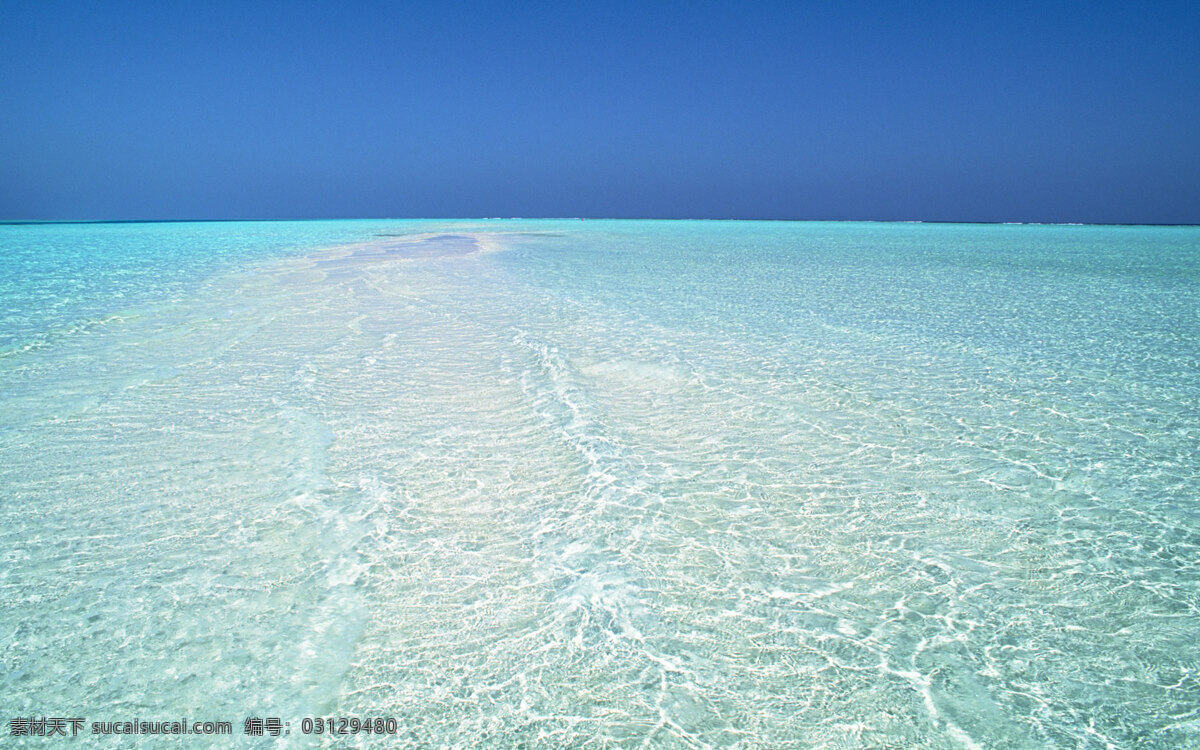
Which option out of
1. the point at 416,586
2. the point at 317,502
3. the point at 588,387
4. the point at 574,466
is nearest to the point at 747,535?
the point at 574,466

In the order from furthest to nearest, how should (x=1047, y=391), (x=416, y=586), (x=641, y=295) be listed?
(x=641, y=295) → (x=1047, y=391) → (x=416, y=586)

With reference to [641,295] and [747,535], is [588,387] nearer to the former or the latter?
[747,535]

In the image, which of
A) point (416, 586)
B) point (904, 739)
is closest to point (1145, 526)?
point (904, 739)

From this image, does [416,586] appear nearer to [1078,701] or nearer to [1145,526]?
[1078,701]

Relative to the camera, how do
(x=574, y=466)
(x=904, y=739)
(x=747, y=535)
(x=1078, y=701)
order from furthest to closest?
(x=574, y=466), (x=747, y=535), (x=1078, y=701), (x=904, y=739)

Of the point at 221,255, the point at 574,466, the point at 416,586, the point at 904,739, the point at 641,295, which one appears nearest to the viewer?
the point at 904,739

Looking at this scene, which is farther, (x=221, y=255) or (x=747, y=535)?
(x=221, y=255)
